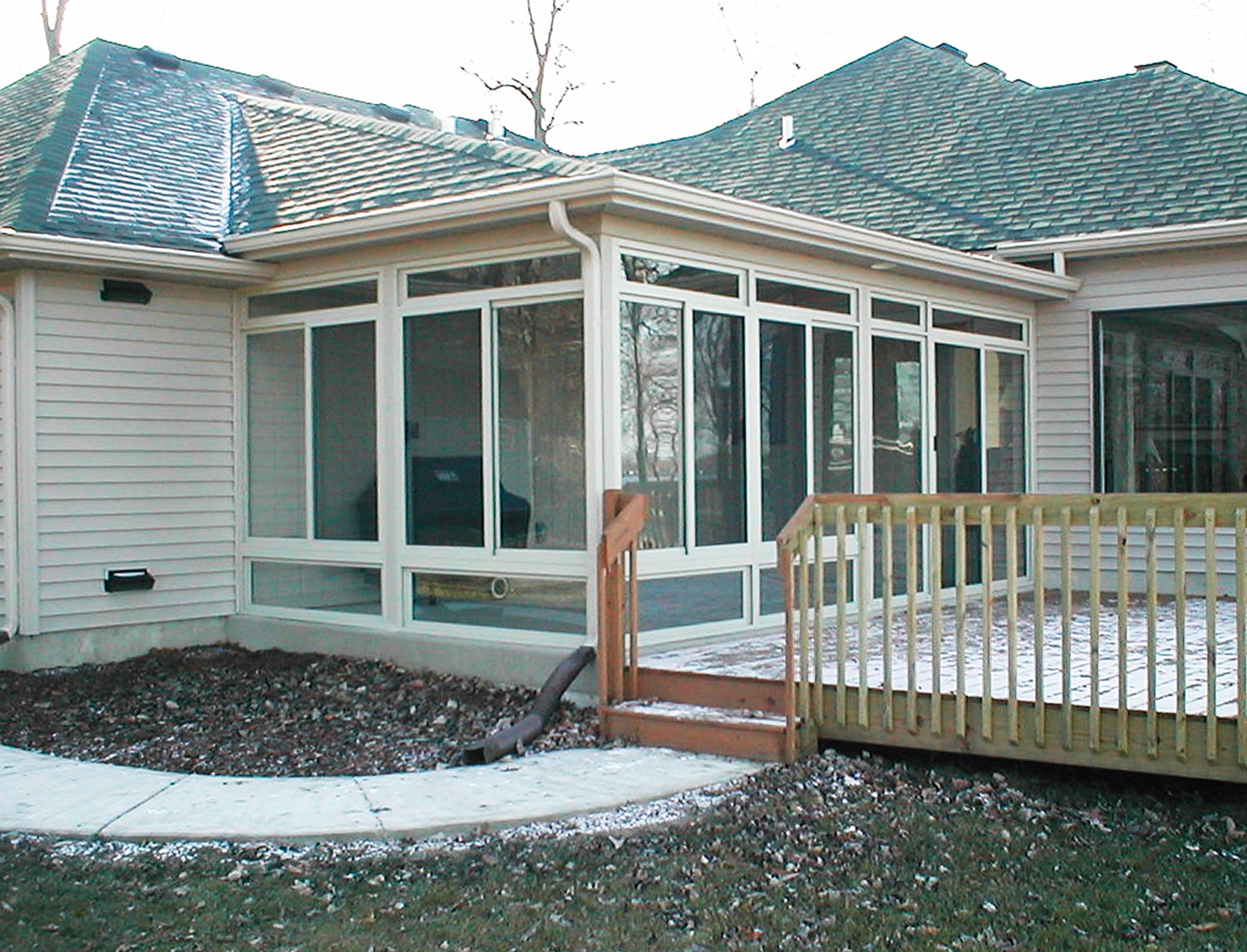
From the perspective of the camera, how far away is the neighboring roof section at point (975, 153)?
39.0 ft

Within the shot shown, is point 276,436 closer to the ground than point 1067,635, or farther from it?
farther from it

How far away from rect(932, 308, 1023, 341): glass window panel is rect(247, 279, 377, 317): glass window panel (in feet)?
A: 13.8

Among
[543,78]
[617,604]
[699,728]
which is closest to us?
[699,728]

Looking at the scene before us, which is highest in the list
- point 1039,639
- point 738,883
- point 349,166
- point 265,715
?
point 349,166

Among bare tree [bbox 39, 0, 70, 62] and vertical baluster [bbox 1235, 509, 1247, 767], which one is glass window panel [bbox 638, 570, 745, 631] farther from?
bare tree [bbox 39, 0, 70, 62]

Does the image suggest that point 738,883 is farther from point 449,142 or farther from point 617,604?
point 449,142

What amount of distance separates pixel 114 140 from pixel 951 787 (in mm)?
8253

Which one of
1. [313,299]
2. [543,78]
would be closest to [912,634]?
[313,299]

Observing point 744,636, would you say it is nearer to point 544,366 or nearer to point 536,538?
point 536,538

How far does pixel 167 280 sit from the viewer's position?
9.50m

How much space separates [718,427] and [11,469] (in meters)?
4.47

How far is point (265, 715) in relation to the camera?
25.7 ft

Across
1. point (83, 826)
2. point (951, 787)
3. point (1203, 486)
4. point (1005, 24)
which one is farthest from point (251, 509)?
point (1005, 24)

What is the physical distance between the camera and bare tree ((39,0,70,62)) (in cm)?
2219
